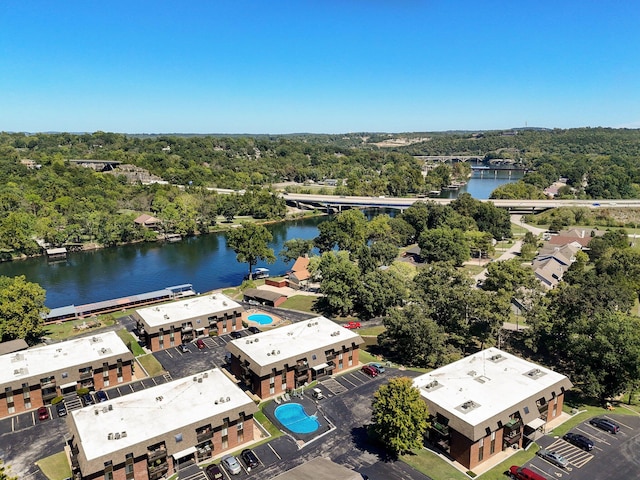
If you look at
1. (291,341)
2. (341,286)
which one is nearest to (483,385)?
(291,341)

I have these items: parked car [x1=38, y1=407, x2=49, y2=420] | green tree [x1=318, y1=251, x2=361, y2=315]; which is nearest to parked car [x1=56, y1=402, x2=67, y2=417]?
parked car [x1=38, y1=407, x2=49, y2=420]

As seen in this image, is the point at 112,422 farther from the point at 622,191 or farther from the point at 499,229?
the point at 622,191

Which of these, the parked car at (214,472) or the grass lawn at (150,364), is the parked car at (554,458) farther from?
the grass lawn at (150,364)

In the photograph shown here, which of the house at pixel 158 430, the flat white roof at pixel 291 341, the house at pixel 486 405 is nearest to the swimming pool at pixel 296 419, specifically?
the house at pixel 158 430

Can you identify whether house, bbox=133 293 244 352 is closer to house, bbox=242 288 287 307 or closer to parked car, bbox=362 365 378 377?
house, bbox=242 288 287 307

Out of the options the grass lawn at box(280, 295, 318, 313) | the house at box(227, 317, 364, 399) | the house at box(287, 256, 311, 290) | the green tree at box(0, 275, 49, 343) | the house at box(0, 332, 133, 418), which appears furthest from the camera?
the house at box(287, 256, 311, 290)

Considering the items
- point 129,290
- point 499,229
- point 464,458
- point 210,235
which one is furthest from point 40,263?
point 499,229
